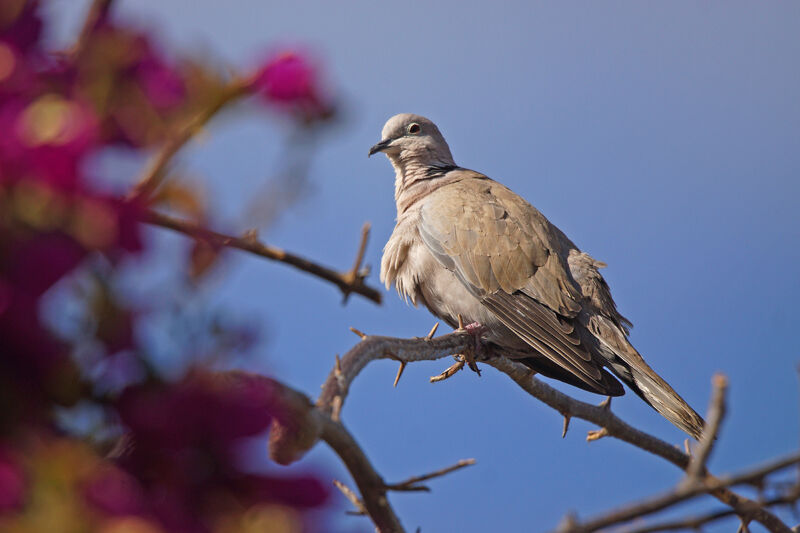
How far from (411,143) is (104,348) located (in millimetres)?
4937

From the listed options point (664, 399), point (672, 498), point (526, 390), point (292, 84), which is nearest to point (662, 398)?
point (664, 399)

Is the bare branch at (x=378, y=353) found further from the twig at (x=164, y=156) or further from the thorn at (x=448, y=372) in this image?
the twig at (x=164, y=156)

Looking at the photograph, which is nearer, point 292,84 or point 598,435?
point 292,84

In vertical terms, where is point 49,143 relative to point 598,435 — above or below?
below

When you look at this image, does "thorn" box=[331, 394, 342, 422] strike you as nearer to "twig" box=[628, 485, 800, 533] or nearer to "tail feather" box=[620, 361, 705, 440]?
"twig" box=[628, 485, 800, 533]

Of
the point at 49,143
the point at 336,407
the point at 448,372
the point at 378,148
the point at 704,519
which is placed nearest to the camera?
the point at 49,143

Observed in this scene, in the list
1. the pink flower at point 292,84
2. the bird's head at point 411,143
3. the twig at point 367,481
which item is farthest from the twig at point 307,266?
the bird's head at point 411,143

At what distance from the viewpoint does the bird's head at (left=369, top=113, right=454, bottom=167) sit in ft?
17.8

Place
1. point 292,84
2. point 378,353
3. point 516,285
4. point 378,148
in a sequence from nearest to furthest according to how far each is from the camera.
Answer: point 292,84
point 378,353
point 516,285
point 378,148

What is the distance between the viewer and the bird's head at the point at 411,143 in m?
5.41

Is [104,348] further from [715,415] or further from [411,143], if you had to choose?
[411,143]

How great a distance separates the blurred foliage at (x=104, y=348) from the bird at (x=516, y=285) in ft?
10.8

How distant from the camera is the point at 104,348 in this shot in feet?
2.00

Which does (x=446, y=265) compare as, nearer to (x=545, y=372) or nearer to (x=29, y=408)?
(x=545, y=372)
